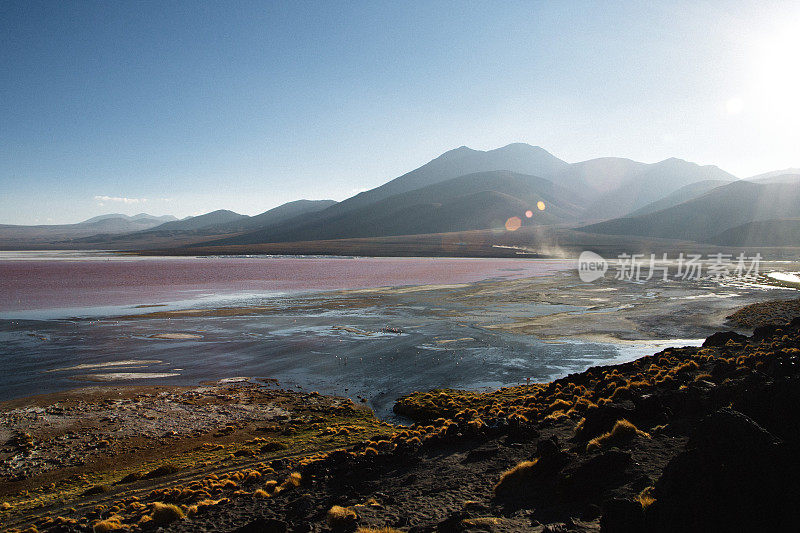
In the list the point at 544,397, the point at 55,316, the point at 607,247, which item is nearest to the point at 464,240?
the point at 607,247

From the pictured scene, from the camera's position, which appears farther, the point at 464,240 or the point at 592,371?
the point at 464,240

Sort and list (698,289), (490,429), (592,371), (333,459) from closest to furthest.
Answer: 1. (333,459)
2. (490,429)
3. (592,371)
4. (698,289)

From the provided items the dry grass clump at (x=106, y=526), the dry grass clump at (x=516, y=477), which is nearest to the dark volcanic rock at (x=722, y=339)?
the dry grass clump at (x=516, y=477)

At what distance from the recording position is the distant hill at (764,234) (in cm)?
14838

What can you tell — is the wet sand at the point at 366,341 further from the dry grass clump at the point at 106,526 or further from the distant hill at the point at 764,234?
the distant hill at the point at 764,234

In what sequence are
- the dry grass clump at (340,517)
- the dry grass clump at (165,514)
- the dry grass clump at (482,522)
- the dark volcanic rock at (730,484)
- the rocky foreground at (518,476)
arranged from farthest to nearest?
1. the dry grass clump at (165,514)
2. the dry grass clump at (340,517)
3. the dry grass clump at (482,522)
4. the rocky foreground at (518,476)
5. the dark volcanic rock at (730,484)

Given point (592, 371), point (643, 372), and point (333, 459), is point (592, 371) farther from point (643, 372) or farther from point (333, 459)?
point (333, 459)

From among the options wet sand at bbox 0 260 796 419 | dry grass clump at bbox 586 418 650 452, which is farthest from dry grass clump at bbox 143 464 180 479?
dry grass clump at bbox 586 418 650 452

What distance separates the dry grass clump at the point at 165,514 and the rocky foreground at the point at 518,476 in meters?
0.03

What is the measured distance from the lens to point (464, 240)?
592 feet

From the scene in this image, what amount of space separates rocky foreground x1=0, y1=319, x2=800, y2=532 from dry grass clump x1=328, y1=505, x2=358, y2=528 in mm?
25

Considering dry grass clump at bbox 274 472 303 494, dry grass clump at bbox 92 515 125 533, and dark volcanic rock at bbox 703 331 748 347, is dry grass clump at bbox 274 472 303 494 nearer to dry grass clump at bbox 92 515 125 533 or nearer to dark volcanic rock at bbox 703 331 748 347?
dry grass clump at bbox 92 515 125 533

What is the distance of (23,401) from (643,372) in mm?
24962

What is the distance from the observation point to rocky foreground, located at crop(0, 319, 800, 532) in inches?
253
